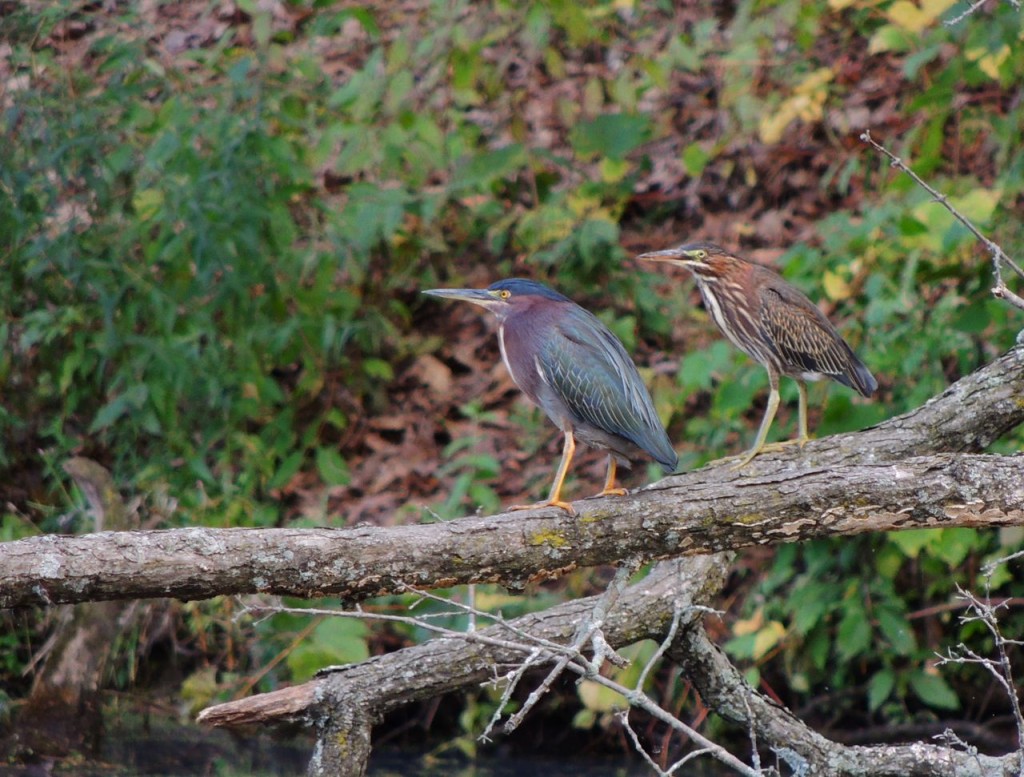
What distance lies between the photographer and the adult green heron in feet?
11.2

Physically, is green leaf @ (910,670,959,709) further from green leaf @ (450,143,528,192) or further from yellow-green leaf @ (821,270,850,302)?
green leaf @ (450,143,528,192)

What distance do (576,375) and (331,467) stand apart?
3165mm

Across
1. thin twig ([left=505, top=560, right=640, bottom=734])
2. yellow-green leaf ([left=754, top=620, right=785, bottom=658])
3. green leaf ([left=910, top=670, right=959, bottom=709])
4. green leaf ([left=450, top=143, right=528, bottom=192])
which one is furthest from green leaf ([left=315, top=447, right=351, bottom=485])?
thin twig ([left=505, top=560, right=640, bottom=734])

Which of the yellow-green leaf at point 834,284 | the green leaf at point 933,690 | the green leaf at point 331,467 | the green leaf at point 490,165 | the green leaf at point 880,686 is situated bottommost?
the green leaf at point 933,690

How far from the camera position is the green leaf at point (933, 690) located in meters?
4.89

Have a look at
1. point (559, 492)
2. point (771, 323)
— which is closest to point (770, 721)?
point (559, 492)

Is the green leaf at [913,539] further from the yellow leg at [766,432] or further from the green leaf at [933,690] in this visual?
the yellow leg at [766,432]

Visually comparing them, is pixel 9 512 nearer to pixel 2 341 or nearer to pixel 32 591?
pixel 2 341

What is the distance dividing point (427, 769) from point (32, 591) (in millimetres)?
3246

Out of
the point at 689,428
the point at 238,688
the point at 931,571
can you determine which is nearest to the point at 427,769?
the point at 238,688

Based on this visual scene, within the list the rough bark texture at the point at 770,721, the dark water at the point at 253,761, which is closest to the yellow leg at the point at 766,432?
the rough bark texture at the point at 770,721

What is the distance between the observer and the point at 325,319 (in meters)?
6.36

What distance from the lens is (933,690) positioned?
194 inches

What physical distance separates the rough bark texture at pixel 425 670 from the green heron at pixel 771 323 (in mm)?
909
